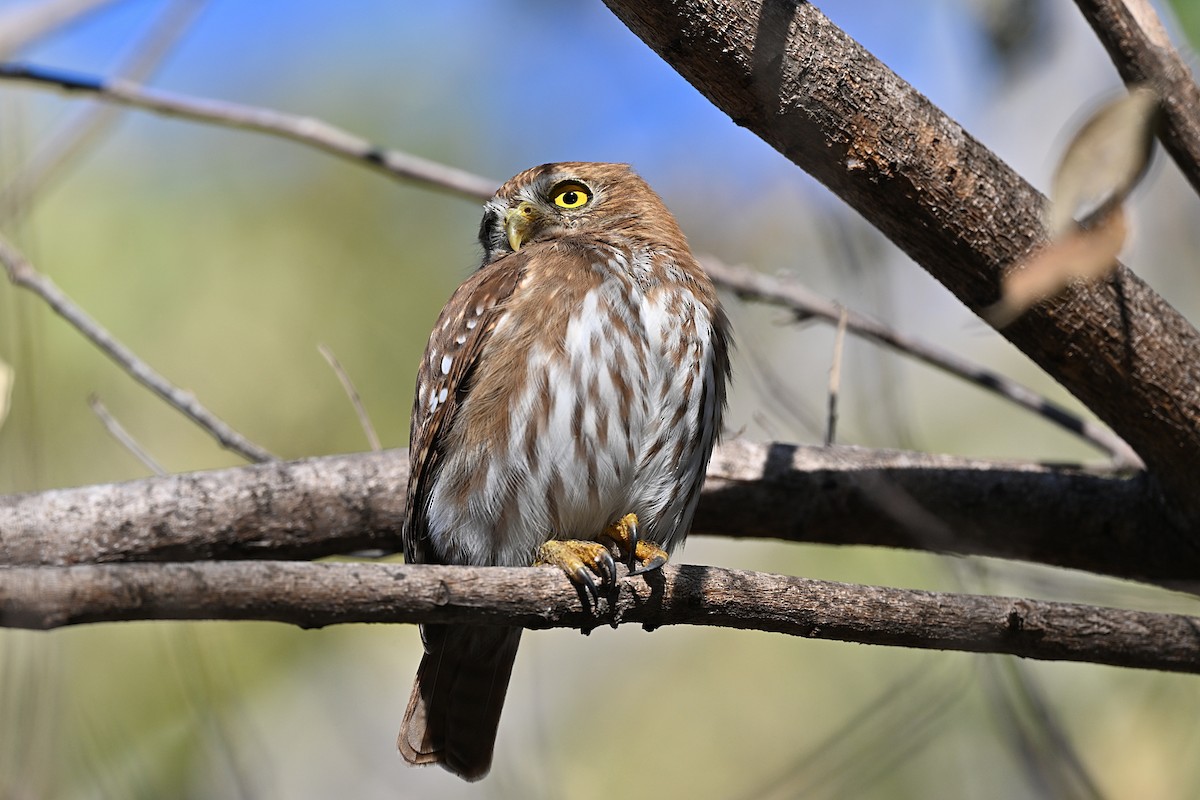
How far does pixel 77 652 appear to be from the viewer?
6.86m

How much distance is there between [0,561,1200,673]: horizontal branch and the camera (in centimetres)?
186

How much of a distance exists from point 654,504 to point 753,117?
138cm

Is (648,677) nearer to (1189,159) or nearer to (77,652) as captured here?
(77,652)

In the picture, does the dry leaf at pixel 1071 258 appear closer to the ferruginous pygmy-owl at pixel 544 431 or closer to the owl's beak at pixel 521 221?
the ferruginous pygmy-owl at pixel 544 431

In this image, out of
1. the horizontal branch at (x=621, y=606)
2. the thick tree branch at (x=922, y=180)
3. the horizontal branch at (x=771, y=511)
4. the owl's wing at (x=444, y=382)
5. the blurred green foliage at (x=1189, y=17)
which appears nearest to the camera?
the horizontal branch at (x=621, y=606)

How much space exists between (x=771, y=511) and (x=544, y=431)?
1015 mm

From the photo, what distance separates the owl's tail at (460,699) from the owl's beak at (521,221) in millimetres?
1520

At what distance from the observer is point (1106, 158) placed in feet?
5.86

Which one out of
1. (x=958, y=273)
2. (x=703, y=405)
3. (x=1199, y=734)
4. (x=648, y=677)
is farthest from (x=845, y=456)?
(x=648, y=677)

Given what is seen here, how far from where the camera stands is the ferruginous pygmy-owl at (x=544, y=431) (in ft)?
11.7

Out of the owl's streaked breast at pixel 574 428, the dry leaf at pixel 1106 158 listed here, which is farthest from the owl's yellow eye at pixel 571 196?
the dry leaf at pixel 1106 158

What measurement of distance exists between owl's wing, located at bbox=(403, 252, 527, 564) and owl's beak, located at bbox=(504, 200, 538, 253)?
531 mm

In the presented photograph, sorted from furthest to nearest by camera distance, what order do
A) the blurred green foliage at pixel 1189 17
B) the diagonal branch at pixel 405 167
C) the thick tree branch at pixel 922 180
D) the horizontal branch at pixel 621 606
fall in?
1. the diagonal branch at pixel 405 167
2. the blurred green foliage at pixel 1189 17
3. the thick tree branch at pixel 922 180
4. the horizontal branch at pixel 621 606

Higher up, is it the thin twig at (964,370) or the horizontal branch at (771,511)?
the thin twig at (964,370)
